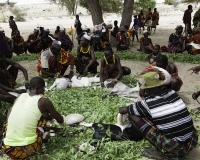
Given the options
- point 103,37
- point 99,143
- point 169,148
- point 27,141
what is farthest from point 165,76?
point 103,37

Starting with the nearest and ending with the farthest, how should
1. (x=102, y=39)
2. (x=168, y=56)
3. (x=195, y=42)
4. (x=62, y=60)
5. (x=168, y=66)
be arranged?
(x=168, y=66) → (x=62, y=60) → (x=168, y=56) → (x=195, y=42) → (x=102, y=39)

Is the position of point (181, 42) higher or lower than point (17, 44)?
higher

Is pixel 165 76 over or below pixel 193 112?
over

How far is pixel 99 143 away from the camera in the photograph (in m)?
3.10

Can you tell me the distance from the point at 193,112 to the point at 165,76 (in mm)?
1678

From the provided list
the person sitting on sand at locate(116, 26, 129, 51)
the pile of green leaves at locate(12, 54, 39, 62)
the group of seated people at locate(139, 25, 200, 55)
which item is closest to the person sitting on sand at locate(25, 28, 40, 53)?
the pile of green leaves at locate(12, 54, 39, 62)

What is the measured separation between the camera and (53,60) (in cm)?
553

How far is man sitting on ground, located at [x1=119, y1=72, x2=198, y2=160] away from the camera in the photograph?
267 cm

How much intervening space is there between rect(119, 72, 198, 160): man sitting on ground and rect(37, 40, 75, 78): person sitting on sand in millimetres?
3011

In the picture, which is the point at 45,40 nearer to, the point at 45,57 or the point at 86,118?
the point at 45,57

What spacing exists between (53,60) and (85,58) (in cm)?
94

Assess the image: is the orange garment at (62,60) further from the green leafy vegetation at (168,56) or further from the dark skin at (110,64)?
the green leafy vegetation at (168,56)

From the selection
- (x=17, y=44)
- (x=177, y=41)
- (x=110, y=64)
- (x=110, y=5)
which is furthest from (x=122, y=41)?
(x=110, y=5)

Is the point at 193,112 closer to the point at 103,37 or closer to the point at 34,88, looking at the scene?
the point at 34,88
